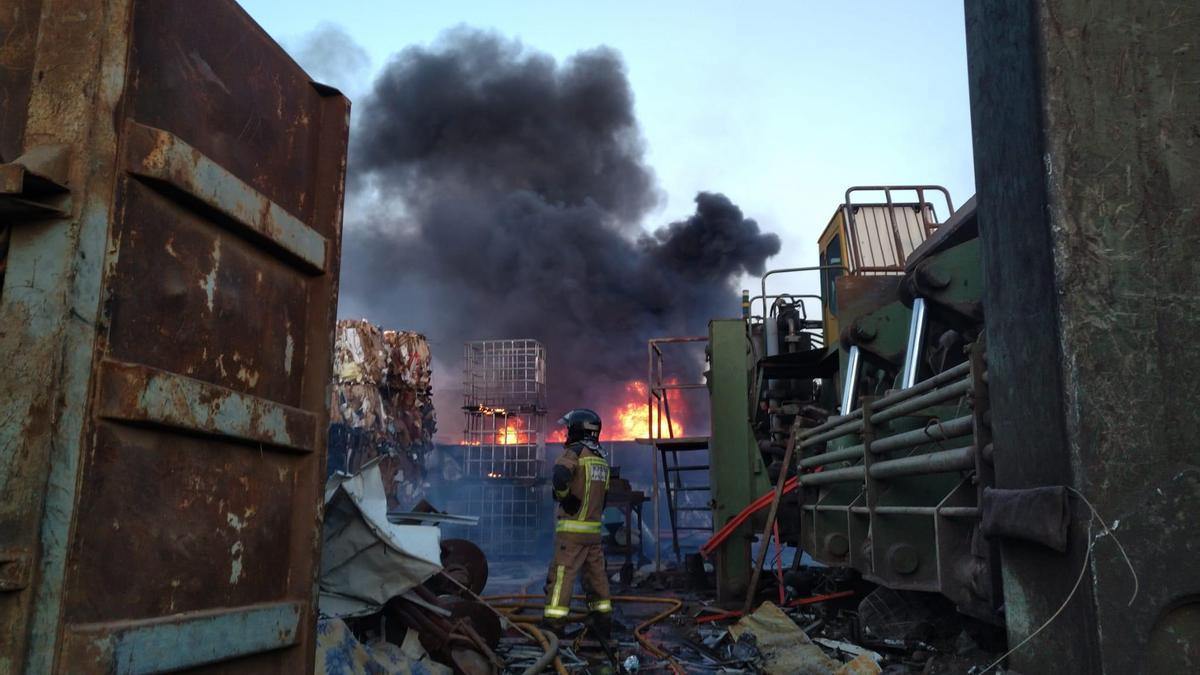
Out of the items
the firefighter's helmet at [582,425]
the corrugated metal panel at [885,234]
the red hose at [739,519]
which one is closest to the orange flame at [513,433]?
the corrugated metal panel at [885,234]

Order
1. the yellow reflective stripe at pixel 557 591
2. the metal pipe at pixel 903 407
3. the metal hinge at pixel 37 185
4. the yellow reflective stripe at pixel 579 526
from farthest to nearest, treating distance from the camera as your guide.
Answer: the yellow reflective stripe at pixel 579 526 < the yellow reflective stripe at pixel 557 591 < the metal pipe at pixel 903 407 < the metal hinge at pixel 37 185

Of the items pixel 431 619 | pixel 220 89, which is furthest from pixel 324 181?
pixel 431 619

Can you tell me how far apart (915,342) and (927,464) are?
63.3 inches

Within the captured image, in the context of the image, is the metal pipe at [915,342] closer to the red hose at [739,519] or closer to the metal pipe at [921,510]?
the metal pipe at [921,510]

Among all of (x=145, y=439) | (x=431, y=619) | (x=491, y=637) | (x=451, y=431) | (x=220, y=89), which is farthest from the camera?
(x=451, y=431)

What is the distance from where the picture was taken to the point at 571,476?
6.76 m

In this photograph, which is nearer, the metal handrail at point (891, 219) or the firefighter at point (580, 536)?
the firefighter at point (580, 536)

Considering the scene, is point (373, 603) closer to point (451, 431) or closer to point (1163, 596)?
point (1163, 596)

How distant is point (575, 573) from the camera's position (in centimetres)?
658

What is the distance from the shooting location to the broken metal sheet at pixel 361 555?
4523 mm

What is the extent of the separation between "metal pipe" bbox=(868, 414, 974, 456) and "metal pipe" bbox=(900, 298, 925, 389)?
0.67 meters

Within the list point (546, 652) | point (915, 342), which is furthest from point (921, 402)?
point (546, 652)

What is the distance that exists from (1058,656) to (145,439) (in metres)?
2.54

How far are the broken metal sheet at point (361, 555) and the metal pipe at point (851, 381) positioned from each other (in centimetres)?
399
